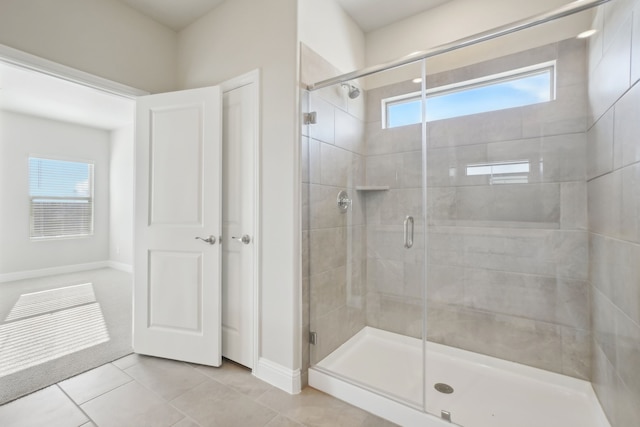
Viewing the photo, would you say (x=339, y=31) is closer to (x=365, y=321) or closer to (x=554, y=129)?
(x=554, y=129)

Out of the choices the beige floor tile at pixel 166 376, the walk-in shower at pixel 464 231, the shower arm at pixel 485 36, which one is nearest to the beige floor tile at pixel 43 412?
the beige floor tile at pixel 166 376

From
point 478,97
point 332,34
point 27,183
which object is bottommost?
point 27,183

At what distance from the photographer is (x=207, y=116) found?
2184mm

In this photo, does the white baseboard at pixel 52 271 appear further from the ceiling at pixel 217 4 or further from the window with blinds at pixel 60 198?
the ceiling at pixel 217 4

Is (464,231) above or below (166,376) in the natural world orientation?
above

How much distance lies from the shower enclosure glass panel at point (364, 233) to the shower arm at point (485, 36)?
0.51 ft

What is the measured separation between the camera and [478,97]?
217cm

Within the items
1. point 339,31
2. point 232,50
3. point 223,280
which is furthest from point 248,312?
point 339,31

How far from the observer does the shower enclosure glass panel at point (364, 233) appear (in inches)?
80.3

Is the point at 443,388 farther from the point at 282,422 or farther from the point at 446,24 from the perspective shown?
the point at 446,24

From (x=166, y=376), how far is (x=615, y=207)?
2795 mm

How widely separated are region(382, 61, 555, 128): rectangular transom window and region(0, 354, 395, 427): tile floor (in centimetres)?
204

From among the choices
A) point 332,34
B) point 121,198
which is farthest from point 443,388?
point 121,198

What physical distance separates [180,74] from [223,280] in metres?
1.82
